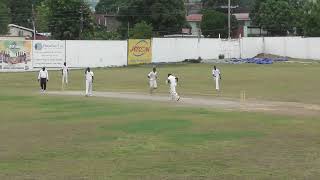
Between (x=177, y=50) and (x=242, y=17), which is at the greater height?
(x=242, y=17)

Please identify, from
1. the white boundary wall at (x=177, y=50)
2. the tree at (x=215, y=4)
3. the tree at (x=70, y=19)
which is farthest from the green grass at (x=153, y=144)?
the tree at (x=215, y=4)

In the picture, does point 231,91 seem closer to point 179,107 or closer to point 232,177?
point 179,107

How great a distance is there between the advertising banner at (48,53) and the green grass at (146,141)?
2955 centimetres

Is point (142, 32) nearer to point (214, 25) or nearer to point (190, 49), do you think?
point (190, 49)

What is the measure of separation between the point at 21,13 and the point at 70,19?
161 feet

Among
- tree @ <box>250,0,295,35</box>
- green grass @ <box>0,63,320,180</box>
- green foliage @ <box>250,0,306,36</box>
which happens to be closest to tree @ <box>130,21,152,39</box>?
green foliage @ <box>250,0,306,36</box>

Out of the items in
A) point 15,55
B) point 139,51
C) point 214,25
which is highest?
point 214,25

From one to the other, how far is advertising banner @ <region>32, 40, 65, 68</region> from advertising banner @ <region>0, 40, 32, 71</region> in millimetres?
761

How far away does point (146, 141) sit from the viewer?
18.5 m

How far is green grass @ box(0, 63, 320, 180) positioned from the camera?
13.8 meters

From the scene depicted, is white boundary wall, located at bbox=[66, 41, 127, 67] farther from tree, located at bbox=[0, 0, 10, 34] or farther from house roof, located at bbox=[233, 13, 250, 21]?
house roof, located at bbox=[233, 13, 250, 21]

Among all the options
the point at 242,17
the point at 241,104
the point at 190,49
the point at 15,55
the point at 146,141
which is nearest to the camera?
the point at 146,141

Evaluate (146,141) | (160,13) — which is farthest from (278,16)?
(146,141)

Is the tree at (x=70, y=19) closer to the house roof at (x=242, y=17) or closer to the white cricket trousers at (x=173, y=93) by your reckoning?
the house roof at (x=242, y=17)
